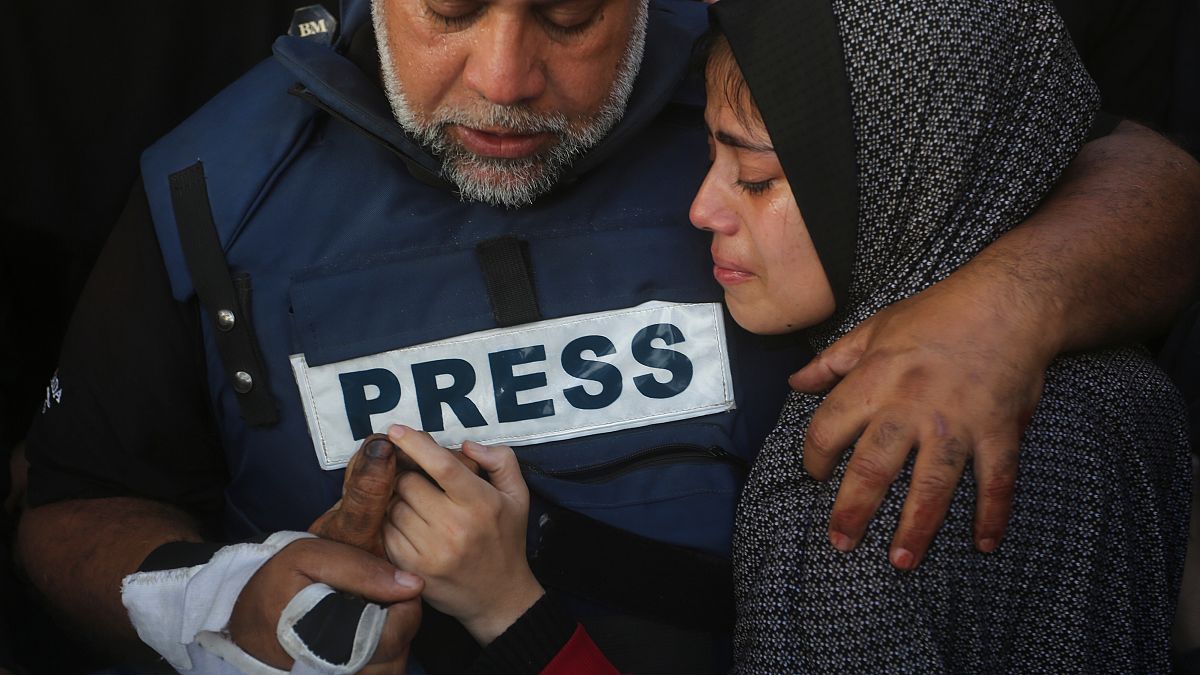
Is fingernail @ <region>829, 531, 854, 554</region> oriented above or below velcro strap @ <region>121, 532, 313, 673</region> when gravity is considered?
below

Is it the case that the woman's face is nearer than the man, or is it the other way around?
the woman's face

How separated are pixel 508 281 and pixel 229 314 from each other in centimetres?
44

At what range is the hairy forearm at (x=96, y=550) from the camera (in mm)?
1685

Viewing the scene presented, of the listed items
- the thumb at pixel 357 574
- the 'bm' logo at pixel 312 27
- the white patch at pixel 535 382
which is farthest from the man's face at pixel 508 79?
the thumb at pixel 357 574

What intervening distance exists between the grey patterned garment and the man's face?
325 millimetres

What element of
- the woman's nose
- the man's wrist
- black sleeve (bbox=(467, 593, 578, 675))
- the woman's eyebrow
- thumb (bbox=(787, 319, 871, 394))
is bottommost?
black sleeve (bbox=(467, 593, 578, 675))

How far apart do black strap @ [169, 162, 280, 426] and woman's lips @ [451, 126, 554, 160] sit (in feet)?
1.36

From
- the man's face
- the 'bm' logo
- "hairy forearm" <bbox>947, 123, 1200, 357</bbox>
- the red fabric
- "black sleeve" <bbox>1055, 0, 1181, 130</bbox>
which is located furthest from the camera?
"black sleeve" <bbox>1055, 0, 1181, 130</bbox>

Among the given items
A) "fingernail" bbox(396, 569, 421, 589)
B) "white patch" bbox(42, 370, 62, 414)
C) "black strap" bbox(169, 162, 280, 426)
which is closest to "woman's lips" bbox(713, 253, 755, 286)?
"fingernail" bbox(396, 569, 421, 589)

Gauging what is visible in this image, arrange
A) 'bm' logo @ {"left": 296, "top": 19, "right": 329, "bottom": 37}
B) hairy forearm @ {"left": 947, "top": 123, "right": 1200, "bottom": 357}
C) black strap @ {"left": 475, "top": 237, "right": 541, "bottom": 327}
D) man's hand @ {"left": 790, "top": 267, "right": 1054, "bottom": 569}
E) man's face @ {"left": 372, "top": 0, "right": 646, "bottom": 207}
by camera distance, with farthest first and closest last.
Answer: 'bm' logo @ {"left": 296, "top": 19, "right": 329, "bottom": 37}, black strap @ {"left": 475, "top": 237, "right": 541, "bottom": 327}, man's face @ {"left": 372, "top": 0, "right": 646, "bottom": 207}, hairy forearm @ {"left": 947, "top": 123, "right": 1200, "bottom": 357}, man's hand @ {"left": 790, "top": 267, "right": 1054, "bottom": 569}

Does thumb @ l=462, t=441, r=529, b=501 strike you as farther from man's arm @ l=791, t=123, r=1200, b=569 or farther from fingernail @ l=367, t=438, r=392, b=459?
man's arm @ l=791, t=123, r=1200, b=569

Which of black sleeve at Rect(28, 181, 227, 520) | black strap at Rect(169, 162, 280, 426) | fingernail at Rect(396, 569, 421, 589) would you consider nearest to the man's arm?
fingernail at Rect(396, 569, 421, 589)

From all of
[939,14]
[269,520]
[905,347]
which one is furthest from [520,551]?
[939,14]

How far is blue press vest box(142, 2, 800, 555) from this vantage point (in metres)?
1.73
